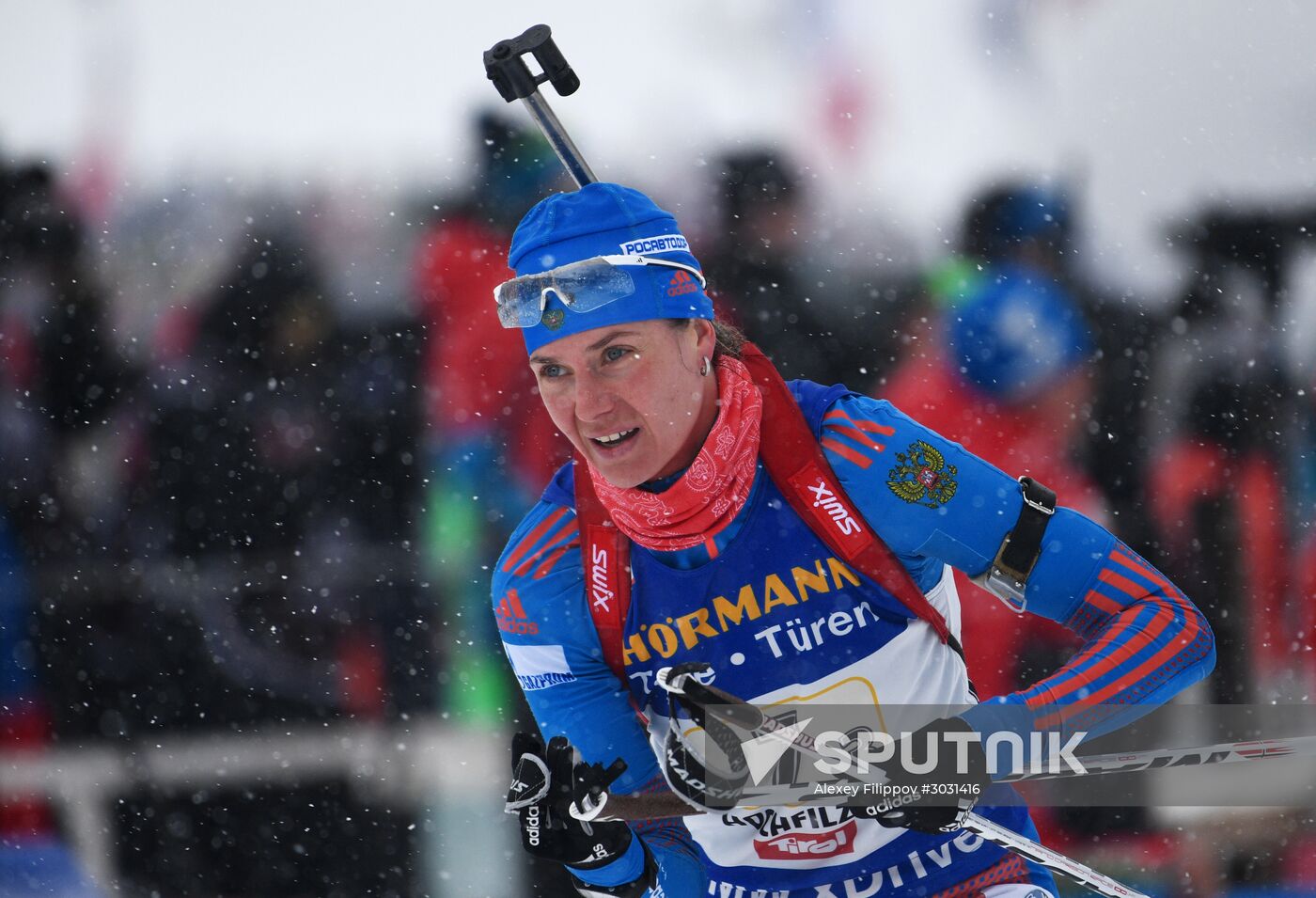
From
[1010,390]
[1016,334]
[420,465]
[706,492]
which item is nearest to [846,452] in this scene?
[706,492]

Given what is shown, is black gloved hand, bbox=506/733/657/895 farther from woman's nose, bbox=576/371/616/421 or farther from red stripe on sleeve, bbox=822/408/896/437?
red stripe on sleeve, bbox=822/408/896/437

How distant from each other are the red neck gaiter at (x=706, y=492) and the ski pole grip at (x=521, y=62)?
2.23 ft

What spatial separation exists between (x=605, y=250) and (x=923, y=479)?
0.65 metres

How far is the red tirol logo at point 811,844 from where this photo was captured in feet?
7.04

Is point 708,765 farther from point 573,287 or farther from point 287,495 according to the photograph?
point 287,495

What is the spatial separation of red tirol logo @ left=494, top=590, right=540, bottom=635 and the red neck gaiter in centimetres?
24

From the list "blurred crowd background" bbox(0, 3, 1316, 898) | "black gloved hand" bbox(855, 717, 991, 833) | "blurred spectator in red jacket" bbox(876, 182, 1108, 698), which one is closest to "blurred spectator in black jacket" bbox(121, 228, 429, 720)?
"blurred crowd background" bbox(0, 3, 1316, 898)

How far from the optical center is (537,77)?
2.29 metres

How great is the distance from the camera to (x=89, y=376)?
13.9 ft

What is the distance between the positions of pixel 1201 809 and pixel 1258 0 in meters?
3.06

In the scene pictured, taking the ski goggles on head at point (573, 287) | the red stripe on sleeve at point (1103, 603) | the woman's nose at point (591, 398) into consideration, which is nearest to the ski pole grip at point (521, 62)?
the ski goggles on head at point (573, 287)

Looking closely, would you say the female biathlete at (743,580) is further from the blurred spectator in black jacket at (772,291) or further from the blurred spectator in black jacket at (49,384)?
the blurred spectator in black jacket at (49,384)

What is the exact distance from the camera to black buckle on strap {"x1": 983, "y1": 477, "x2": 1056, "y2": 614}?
A: 77.3 inches

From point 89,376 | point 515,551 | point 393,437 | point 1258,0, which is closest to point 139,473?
point 89,376
